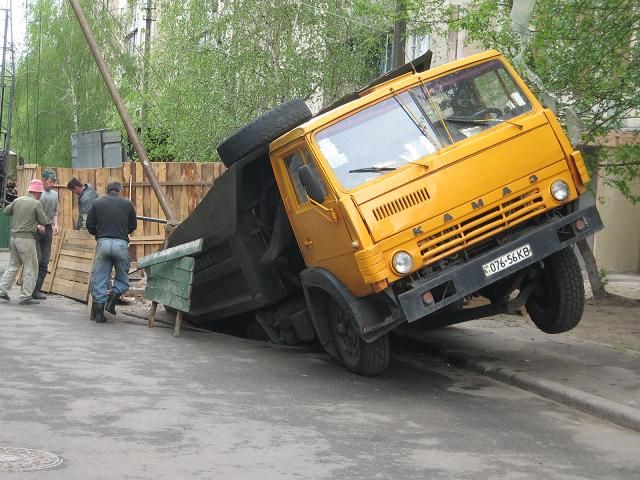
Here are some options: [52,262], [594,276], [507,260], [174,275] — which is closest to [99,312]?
[174,275]

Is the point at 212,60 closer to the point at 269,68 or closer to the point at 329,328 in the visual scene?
the point at 269,68

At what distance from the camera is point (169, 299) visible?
12.6m

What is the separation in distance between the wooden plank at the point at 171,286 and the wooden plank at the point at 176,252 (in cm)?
23

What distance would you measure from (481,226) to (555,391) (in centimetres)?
147

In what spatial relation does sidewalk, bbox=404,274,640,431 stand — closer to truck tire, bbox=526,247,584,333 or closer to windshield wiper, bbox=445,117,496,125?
truck tire, bbox=526,247,584,333

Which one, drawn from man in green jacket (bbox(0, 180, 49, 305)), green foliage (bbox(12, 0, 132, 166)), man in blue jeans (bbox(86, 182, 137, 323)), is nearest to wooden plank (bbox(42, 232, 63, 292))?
man in green jacket (bbox(0, 180, 49, 305))

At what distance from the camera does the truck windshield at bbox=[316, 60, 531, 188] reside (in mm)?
9336

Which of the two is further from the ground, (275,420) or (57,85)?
(57,85)

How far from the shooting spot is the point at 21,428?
22.9 feet

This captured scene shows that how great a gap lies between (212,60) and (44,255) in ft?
34.5

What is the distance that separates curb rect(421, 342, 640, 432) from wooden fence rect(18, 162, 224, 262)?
30.7 ft

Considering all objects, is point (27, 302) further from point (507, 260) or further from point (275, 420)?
point (275, 420)

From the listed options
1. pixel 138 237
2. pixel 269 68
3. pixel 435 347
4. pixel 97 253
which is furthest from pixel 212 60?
pixel 435 347

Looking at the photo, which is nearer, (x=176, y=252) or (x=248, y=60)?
(x=176, y=252)
